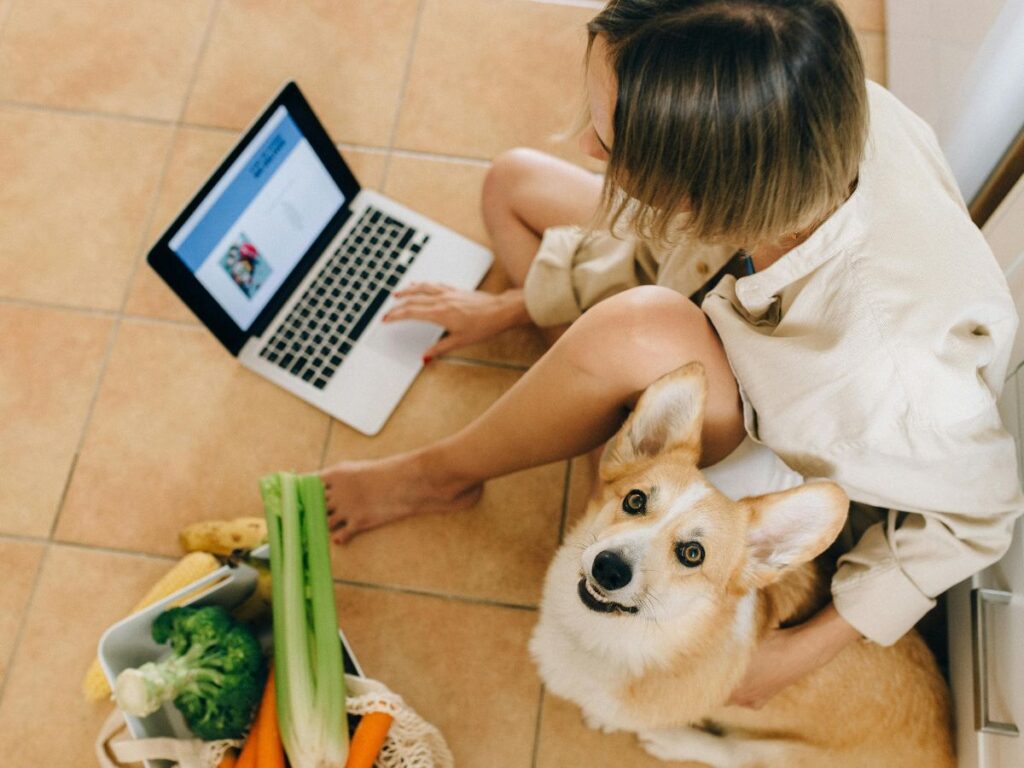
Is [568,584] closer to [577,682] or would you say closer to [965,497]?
[577,682]

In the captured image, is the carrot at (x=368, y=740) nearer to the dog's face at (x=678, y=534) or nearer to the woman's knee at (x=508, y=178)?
the dog's face at (x=678, y=534)

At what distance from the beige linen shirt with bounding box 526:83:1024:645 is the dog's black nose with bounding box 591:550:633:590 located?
241 millimetres

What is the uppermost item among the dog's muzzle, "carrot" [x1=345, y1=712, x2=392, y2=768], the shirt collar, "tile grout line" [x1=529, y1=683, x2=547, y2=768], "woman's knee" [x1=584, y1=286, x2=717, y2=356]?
the shirt collar

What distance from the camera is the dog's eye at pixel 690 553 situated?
1.03 metres

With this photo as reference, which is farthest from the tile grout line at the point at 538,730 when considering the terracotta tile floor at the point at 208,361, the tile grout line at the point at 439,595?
the tile grout line at the point at 439,595

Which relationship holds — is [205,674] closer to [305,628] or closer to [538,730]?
[305,628]

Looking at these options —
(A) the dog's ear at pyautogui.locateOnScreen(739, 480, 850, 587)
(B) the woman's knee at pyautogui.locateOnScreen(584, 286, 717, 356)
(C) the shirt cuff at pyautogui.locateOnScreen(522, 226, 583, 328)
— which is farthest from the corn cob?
(A) the dog's ear at pyautogui.locateOnScreen(739, 480, 850, 587)

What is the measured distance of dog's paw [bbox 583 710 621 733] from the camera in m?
1.41

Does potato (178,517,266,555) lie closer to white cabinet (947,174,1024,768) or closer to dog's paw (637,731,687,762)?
dog's paw (637,731,687,762)

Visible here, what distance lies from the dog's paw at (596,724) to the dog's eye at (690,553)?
19.3 inches

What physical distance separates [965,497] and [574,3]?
1.55m

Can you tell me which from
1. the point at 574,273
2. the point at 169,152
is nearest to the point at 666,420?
the point at 574,273

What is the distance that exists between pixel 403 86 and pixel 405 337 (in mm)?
664

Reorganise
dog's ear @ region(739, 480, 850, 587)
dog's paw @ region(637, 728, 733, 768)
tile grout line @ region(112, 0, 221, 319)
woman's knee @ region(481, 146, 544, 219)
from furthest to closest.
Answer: tile grout line @ region(112, 0, 221, 319) → woman's knee @ region(481, 146, 544, 219) → dog's paw @ region(637, 728, 733, 768) → dog's ear @ region(739, 480, 850, 587)
